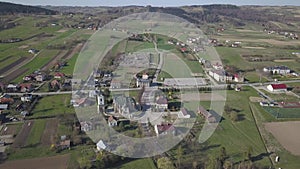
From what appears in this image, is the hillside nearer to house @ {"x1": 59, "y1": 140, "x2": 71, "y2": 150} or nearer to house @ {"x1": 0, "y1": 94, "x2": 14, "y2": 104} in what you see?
house @ {"x1": 0, "y1": 94, "x2": 14, "y2": 104}

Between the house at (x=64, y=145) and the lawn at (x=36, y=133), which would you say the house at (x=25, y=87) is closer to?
the lawn at (x=36, y=133)

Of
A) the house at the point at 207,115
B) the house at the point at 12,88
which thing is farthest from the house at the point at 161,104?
the house at the point at 12,88

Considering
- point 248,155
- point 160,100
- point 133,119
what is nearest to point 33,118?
point 133,119

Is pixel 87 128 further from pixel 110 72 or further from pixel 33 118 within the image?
pixel 110 72

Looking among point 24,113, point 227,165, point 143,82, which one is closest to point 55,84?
point 24,113

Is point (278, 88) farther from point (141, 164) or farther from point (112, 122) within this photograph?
point (141, 164)
